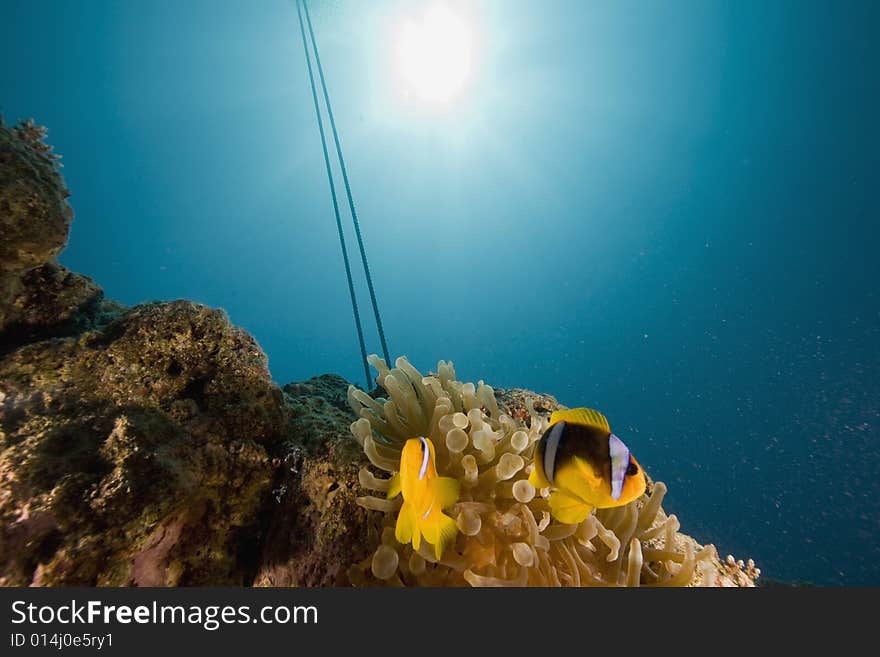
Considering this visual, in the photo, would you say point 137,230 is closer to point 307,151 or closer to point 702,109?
point 307,151

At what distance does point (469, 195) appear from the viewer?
83.6 metres

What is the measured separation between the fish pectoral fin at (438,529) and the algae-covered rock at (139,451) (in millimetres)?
984

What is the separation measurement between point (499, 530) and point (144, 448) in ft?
5.05

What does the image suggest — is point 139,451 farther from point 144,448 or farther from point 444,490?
Result: point 444,490

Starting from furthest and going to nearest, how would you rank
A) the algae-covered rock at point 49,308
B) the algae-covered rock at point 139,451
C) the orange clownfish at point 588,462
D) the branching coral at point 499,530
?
the algae-covered rock at point 49,308 < the branching coral at point 499,530 < the algae-covered rock at point 139,451 < the orange clownfish at point 588,462

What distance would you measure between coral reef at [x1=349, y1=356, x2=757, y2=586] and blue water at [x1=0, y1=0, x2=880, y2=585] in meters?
22.8

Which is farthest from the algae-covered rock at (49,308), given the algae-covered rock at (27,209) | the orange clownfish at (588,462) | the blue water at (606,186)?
the blue water at (606,186)

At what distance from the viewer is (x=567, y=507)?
56.0 inches

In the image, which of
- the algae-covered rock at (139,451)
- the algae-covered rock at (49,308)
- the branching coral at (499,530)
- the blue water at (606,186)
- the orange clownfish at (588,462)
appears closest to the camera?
the orange clownfish at (588,462)

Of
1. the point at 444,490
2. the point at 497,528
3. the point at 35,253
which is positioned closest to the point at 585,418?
the point at 444,490

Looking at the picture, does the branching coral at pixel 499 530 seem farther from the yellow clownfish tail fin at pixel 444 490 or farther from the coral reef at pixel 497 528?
the yellow clownfish tail fin at pixel 444 490

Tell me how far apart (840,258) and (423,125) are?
59.0 metres

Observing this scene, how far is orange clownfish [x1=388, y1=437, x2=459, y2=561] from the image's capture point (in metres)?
1.23

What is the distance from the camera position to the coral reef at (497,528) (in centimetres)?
177
